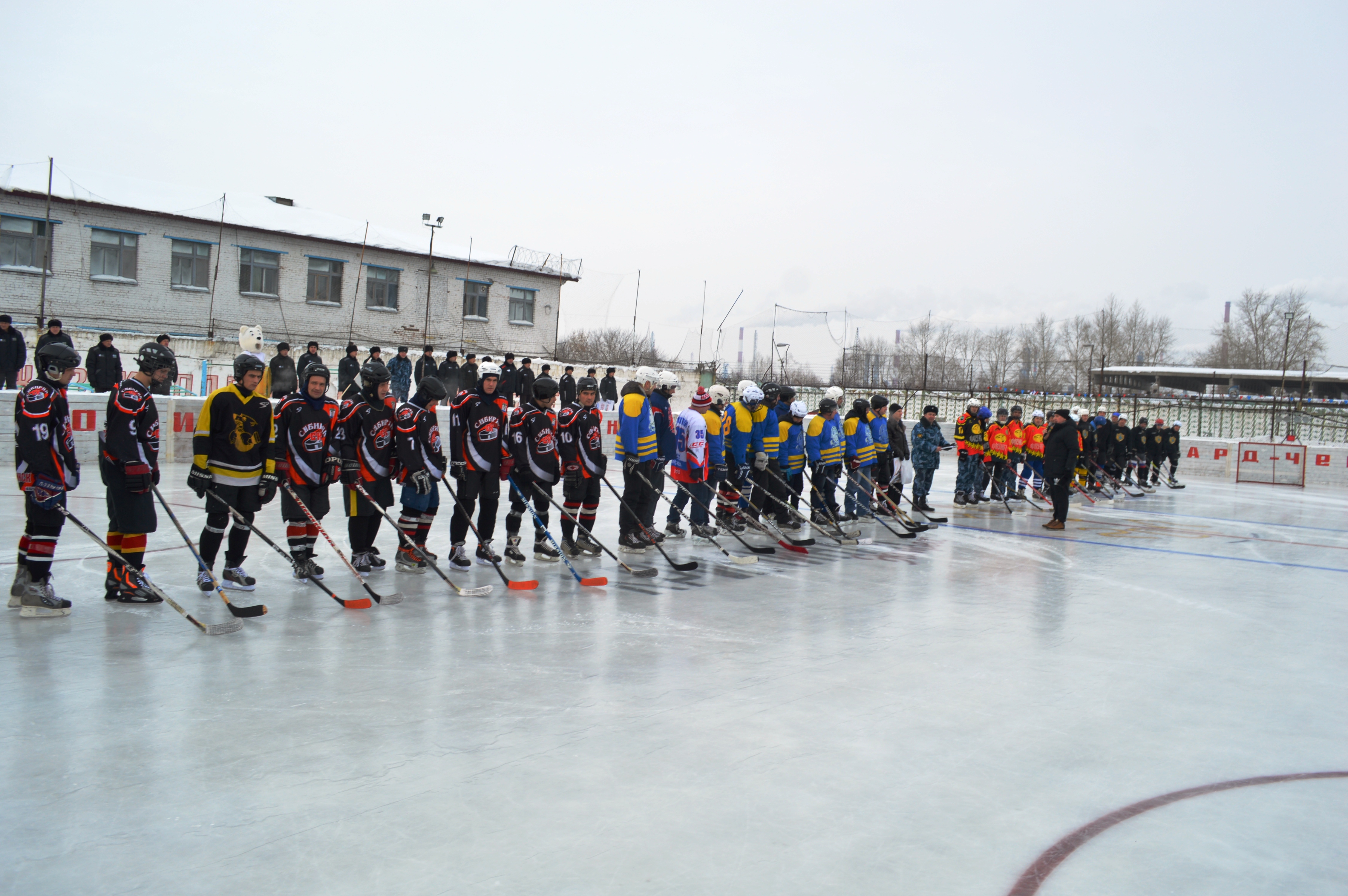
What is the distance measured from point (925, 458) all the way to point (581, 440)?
6.98m

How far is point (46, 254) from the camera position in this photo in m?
22.1

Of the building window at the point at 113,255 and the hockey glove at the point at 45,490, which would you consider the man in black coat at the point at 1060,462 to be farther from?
the building window at the point at 113,255

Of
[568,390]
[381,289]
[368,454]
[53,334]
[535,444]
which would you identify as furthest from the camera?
[381,289]

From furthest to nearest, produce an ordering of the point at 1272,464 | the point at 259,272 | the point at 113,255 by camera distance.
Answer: the point at 259,272
the point at 113,255
the point at 1272,464

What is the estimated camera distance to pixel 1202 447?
84.3 feet

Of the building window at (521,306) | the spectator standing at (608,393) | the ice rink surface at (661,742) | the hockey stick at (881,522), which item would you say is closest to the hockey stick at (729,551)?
the ice rink surface at (661,742)

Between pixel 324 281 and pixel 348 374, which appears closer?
pixel 348 374

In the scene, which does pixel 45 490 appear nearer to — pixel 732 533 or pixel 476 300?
pixel 732 533

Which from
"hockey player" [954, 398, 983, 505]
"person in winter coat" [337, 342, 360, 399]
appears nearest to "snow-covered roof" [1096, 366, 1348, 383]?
"hockey player" [954, 398, 983, 505]

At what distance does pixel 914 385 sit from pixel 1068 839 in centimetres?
3160

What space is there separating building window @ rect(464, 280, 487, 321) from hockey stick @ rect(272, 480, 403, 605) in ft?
85.4

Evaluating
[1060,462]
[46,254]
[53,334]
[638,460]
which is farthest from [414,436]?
[46,254]

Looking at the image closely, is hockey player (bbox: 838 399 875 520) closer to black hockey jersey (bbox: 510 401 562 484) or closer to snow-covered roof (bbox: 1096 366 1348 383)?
black hockey jersey (bbox: 510 401 562 484)

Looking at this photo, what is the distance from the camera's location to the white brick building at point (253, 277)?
966 inches
